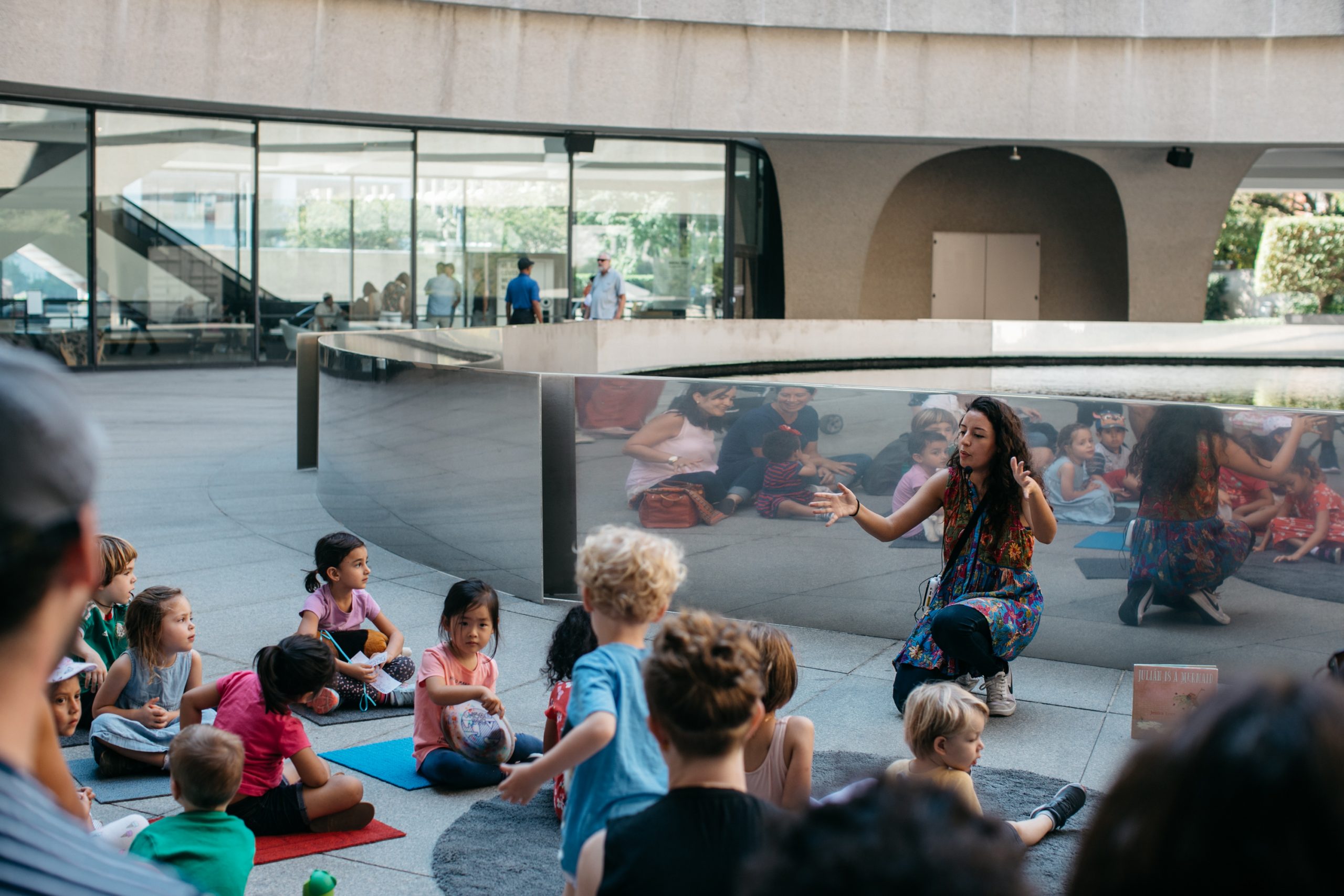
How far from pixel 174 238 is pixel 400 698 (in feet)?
60.3

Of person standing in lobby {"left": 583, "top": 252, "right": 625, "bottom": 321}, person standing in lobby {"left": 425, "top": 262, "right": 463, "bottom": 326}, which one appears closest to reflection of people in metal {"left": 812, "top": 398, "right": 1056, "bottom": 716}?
person standing in lobby {"left": 583, "top": 252, "right": 625, "bottom": 321}

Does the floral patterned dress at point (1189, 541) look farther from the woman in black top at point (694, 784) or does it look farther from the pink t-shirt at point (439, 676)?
the woman in black top at point (694, 784)

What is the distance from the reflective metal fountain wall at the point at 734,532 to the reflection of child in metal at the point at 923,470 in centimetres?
7

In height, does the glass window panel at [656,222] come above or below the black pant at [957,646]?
above

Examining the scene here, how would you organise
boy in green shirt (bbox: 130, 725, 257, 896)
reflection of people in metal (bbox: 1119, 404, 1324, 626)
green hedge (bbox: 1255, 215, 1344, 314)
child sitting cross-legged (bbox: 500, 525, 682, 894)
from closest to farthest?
child sitting cross-legged (bbox: 500, 525, 682, 894), boy in green shirt (bbox: 130, 725, 257, 896), reflection of people in metal (bbox: 1119, 404, 1324, 626), green hedge (bbox: 1255, 215, 1344, 314)

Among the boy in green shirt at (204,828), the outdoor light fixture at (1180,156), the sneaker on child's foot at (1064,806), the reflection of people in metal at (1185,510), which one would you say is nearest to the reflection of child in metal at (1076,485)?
the reflection of people in metal at (1185,510)

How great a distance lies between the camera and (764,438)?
26.1 feet

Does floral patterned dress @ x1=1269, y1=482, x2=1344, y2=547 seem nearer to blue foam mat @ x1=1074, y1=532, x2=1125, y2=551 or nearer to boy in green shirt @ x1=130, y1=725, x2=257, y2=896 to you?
blue foam mat @ x1=1074, y1=532, x2=1125, y2=551

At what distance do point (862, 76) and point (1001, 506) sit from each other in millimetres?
18760

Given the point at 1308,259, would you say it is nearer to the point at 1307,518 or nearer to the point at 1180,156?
the point at 1180,156

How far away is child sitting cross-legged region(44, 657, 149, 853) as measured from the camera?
161 inches

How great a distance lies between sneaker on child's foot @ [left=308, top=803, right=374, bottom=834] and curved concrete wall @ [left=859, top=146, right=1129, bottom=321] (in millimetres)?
27530

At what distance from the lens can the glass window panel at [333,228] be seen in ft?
76.3

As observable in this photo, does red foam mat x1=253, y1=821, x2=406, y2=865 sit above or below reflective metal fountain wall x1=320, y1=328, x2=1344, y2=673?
below
